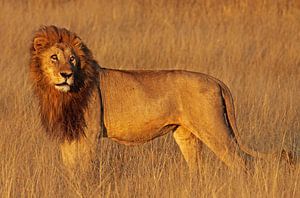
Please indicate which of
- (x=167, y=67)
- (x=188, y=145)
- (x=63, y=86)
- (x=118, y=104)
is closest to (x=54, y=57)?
(x=63, y=86)

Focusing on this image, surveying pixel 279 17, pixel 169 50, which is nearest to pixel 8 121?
pixel 169 50

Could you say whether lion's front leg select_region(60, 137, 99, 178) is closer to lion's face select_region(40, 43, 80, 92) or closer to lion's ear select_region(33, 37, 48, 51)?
lion's face select_region(40, 43, 80, 92)

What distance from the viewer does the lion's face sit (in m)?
5.23

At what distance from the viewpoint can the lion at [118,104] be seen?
5.40m

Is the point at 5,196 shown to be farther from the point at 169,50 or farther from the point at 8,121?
the point at 169,50

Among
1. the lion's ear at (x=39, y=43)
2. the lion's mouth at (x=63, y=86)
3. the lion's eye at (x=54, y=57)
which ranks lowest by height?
the lion's mouth at (x=63, y=86)

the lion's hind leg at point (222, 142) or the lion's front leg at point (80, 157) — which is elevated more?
the lion's hind leg at point (222, 142)

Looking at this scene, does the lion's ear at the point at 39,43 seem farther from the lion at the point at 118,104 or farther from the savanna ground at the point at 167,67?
the savanna ground at the point at 167,67

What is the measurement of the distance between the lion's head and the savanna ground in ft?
0.99

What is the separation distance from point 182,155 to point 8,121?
1.61m

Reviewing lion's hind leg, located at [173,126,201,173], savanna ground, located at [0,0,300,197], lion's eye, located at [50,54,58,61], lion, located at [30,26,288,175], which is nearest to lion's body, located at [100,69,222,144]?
lion, located at [30,26,288,175]

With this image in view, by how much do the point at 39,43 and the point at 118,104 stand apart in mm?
675

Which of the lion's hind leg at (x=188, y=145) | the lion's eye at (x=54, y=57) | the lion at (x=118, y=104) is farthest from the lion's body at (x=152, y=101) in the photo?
the lion's eye at (x=54, y=57)

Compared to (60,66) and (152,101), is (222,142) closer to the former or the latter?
(152,101)
